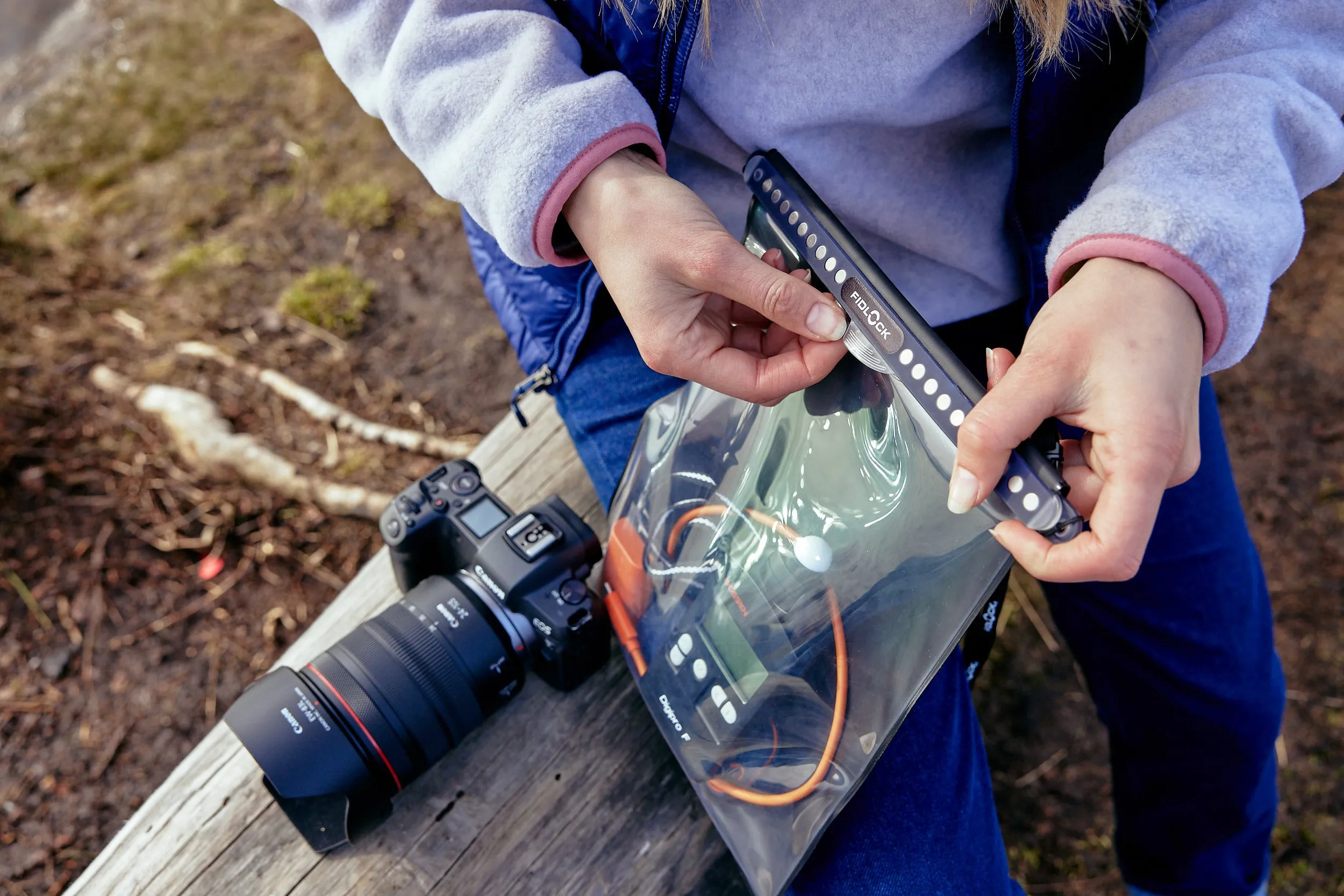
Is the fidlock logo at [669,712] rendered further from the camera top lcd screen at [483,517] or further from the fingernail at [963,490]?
the fingernail at [963,490]

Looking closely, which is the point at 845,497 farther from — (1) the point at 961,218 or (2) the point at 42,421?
(2) the point at 42,421

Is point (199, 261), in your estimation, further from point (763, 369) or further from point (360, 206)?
point (763, 369)

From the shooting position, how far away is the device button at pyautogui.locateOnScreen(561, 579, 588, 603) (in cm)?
95

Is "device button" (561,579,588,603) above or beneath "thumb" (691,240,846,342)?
beneath

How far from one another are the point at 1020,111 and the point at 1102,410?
36cm

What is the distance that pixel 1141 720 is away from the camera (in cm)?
114

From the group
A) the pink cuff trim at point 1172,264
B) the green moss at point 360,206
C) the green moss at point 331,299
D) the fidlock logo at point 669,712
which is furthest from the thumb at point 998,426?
the green moss at point 360,206

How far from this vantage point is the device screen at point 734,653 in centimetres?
83

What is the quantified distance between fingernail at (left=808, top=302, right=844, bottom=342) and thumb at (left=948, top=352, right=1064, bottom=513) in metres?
0.14

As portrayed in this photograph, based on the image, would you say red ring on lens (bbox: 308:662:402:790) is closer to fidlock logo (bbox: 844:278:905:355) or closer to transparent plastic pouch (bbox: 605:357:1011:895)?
transparent plastic pouch (bbox: 605:357:1011:895)

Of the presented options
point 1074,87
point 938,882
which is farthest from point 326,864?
point 1074,87

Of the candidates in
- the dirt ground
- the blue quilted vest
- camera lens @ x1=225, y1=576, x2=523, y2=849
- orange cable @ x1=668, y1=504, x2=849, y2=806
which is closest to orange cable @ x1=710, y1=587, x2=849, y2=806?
orange cable @ x1=668, y1=504, x2=849, y2=806

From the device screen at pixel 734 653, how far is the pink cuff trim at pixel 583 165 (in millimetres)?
405

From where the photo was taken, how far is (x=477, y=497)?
1038 mm
